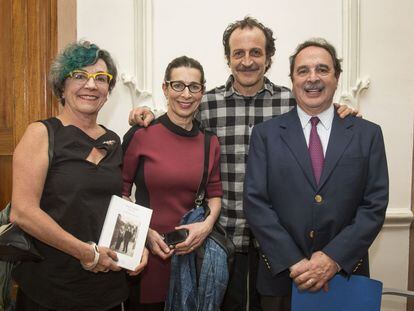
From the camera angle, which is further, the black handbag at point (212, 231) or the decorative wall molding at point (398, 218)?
→ the decorative wall molding at point (398, 218)

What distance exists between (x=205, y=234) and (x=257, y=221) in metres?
0.32

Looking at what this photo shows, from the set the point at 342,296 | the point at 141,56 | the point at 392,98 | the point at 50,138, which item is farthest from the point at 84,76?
the point at 392,98

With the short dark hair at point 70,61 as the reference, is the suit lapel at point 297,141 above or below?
below

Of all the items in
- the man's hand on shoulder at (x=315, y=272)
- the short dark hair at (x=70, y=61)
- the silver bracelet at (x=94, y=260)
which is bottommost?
the man's hand on shoulder at (x=315, y=272)

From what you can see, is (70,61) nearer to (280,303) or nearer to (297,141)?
(297,141)

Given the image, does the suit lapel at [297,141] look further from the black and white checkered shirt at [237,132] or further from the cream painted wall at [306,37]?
the cream painted wall at [306,37]

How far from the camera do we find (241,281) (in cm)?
221

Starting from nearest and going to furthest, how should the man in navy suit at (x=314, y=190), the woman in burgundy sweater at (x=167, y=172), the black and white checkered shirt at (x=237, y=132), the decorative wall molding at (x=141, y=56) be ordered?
the man in navy suit at (x=314, y=190) < the woman in burgundy sweater at (x=167, y=172) < the black and white checkered shirt at (x=237, y=132) < the decorative wall molding at (x=141, y=56)

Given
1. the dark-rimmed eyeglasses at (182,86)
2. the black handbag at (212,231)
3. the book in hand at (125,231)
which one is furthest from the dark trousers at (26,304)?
the dark-rimmed eyeglasses at (182,86)

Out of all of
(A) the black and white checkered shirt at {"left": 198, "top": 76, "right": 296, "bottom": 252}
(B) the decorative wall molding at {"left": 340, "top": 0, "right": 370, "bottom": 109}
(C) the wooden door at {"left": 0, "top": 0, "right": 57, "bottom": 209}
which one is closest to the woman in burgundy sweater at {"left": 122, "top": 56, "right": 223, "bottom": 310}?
(A) the black and white checkered shirt at {"left": 198, "top": 76, "right": 296, "bottom": 252}

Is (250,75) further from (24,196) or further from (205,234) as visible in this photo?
(24,196)

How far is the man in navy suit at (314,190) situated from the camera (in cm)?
171

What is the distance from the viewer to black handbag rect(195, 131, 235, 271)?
1975mm

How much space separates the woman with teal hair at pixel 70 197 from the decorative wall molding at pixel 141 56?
1028mm
